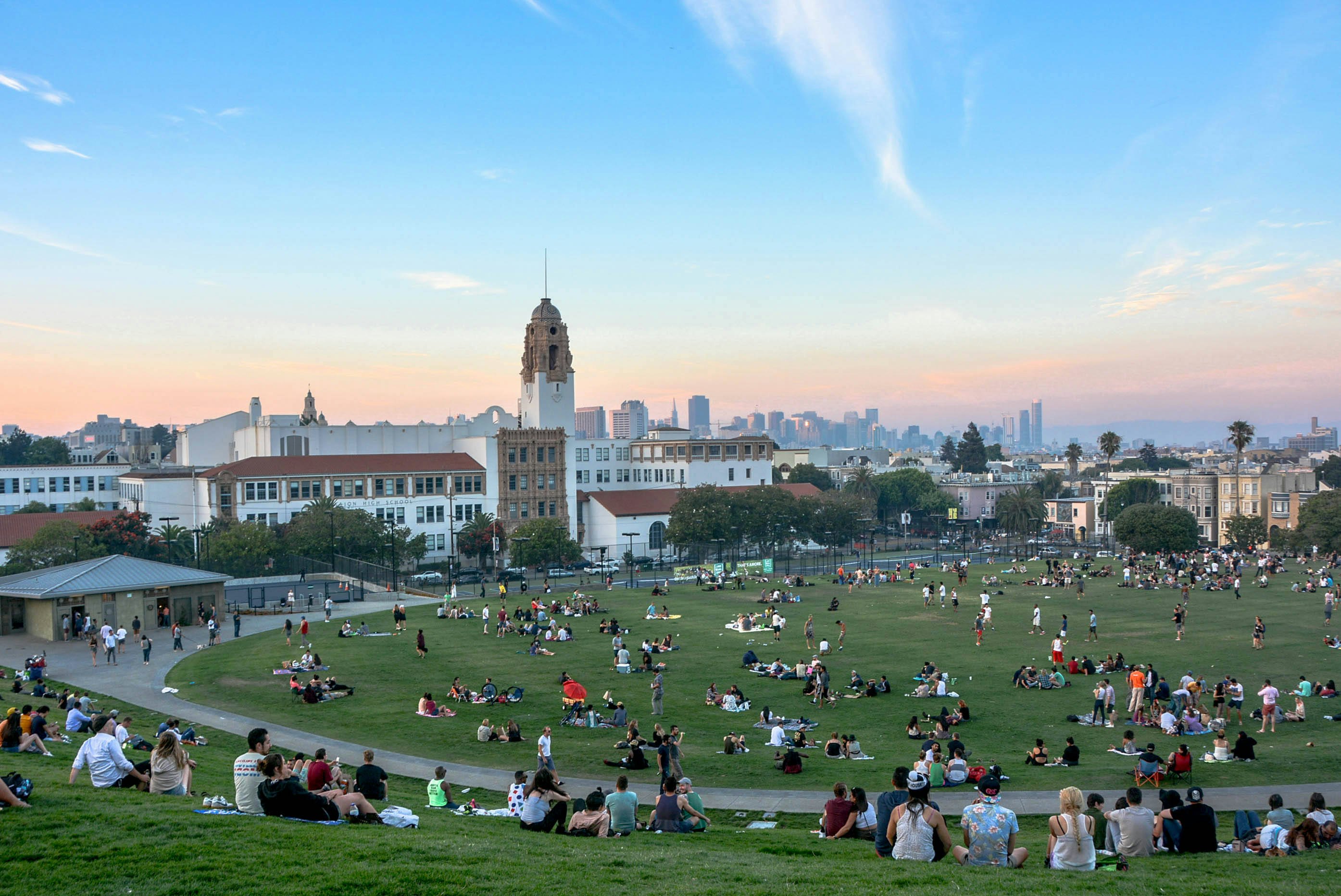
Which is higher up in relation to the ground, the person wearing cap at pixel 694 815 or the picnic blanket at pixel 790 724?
the person wearing cap at pixel 694 815

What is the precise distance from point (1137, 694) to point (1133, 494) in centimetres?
12888

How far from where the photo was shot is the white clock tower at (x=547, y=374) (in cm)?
11975

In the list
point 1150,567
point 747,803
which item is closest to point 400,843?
point 747,803

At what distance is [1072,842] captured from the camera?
13383 millimetres

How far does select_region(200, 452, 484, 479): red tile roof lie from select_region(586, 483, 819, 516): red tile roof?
13932 mm

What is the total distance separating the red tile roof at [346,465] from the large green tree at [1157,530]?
6317 centimetres

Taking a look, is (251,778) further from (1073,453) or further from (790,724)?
(1073,453)

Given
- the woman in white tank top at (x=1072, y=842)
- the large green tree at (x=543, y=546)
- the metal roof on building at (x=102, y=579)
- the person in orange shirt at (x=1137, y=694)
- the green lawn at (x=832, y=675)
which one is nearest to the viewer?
the woman in white tank top at (x=1072, y=842)

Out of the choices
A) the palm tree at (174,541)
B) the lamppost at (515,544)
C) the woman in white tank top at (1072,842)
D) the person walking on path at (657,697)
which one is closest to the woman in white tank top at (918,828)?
the woman in white tank top at (1072,842)

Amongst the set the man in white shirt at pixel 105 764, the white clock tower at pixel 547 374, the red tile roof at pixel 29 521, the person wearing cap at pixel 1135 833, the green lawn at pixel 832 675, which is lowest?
the green lawn at pixel 832 675

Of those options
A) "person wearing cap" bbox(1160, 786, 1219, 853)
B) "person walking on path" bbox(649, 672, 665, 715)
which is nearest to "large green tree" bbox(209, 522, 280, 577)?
"person walking on path" bbox(649, 672, 665, 715)

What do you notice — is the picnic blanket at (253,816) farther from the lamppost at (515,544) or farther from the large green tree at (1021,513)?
the large green tree at (1021,513)

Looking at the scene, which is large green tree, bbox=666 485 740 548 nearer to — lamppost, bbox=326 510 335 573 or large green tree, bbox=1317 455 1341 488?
lamppost, bbox=326 510 335 573

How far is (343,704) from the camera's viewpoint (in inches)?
1228
